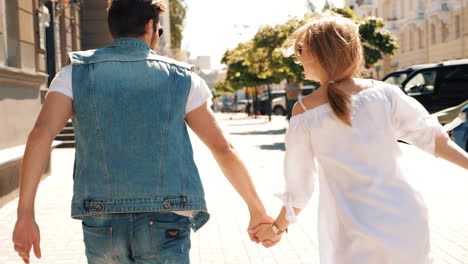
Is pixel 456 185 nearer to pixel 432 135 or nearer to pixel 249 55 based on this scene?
pixel 432 135

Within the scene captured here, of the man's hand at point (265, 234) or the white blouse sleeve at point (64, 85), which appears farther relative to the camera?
the man's hand at point (265, 234)

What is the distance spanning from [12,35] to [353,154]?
8278mm

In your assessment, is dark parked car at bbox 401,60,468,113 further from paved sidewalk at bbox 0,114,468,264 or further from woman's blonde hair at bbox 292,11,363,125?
woman's blonde hair at bbox 292,11,363,125

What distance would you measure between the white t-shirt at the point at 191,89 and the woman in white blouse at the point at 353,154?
0.47m

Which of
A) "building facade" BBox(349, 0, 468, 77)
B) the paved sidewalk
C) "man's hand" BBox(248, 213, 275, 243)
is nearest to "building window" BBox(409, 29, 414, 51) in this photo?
"building facade" BBox(349, 0, 468, 77)

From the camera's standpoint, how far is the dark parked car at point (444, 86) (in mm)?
→ 16781

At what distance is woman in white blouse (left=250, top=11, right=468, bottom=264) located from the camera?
271cm

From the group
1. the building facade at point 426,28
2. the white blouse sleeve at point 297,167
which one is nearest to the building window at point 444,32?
the building facade at point 426,28

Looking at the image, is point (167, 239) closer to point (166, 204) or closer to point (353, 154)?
point (166, 204)

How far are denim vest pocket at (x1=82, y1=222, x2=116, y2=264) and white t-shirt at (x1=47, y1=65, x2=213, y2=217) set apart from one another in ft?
0.89

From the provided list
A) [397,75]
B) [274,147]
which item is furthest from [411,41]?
[274,147]

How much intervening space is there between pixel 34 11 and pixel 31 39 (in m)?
0.92

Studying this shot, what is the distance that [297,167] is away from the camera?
291 cm

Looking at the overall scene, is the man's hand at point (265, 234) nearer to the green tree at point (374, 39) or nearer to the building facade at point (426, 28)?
the green tree at point (374, 39)
